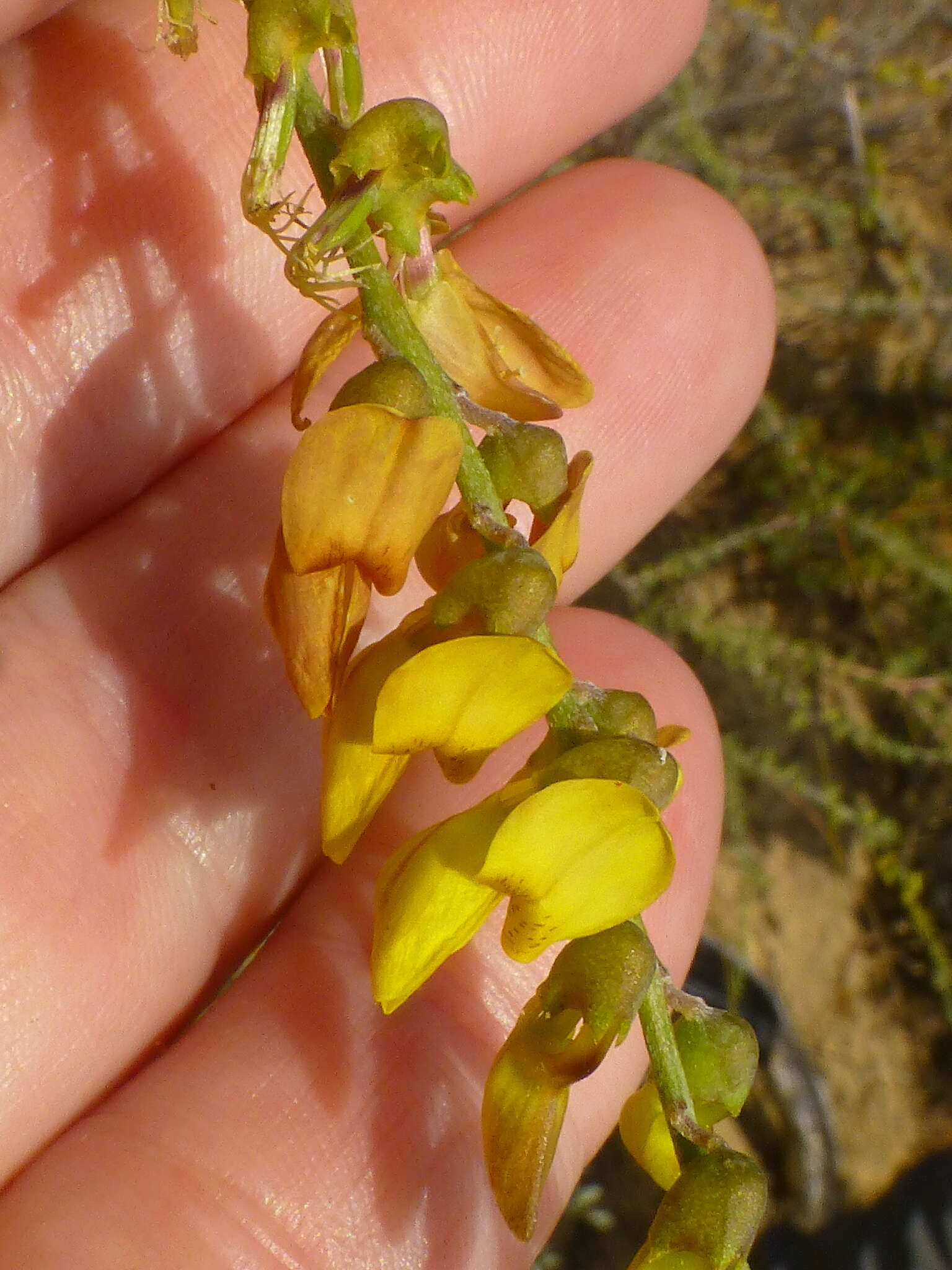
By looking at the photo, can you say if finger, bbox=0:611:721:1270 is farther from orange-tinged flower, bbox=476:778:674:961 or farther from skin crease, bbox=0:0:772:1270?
orange-tinged flower, bbox=476:778:674:961

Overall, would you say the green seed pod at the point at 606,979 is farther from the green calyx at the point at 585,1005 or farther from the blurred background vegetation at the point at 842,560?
the blurred background vegetation at the point at 842,560

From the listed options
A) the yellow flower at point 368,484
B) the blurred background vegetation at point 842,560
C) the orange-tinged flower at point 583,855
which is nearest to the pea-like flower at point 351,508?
the yellow flower at point 368,484

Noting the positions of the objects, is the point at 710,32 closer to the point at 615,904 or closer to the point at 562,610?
the point at 562,610

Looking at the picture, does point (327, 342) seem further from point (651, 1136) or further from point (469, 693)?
point (651, 1136)

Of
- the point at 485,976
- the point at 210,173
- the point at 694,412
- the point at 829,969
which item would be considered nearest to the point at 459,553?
the point at 485,976

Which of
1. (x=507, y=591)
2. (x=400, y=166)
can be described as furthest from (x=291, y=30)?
(x=507, y=591)

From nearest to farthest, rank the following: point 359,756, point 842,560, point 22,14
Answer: point 359,756, point 22,14, point 842,560

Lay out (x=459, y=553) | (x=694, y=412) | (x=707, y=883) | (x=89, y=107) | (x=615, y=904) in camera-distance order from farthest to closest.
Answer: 1. (x=694, y=412)
2. (x=707, y=883)
3. (x=89, y=107)
4. (x=459, y=553)
5. (x=615, y=904)

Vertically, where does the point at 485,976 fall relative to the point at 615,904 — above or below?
below
